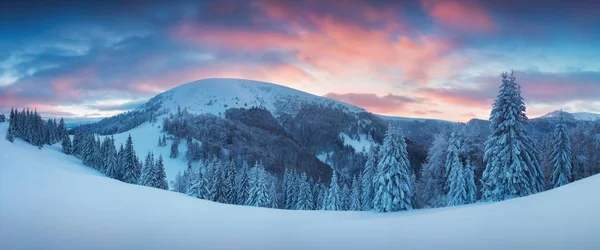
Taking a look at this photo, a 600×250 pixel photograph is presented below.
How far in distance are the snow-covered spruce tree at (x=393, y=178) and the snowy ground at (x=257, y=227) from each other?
19.6 metres

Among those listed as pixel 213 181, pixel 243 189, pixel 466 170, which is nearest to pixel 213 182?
pixel 213 181

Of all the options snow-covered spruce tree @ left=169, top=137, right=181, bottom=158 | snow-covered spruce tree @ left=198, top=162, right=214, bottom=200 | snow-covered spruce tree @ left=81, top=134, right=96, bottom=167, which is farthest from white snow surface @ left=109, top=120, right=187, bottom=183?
snow-covered spruce tree @ left=198, top=162, right=214, bottom=200

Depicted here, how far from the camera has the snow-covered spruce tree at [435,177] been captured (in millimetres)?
38312

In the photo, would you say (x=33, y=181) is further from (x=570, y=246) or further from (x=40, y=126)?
(x=40, y=126)

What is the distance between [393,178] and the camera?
32500 millimetres

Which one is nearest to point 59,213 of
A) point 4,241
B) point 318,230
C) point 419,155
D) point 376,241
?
point 4,241

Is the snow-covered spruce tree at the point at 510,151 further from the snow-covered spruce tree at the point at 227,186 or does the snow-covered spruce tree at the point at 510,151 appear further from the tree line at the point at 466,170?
the snow-covered spruce tree at the point at 227,186

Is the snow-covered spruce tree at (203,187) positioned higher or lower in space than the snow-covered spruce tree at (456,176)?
lower

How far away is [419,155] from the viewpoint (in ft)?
600

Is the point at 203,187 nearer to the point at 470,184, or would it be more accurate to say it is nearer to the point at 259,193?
the point at 259,193

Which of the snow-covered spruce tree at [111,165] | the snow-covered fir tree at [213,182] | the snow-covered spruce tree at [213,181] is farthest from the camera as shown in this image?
A: the snow-covered spruce tree at [111,165]

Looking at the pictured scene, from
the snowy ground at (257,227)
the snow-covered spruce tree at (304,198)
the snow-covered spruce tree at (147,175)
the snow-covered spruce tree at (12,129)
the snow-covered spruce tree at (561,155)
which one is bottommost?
the snow-covered spruce tree at (304,198)

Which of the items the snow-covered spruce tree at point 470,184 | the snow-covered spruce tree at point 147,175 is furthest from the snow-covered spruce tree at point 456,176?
the snow-covered spruce tree at point 147,175

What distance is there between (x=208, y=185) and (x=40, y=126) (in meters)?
81.8
